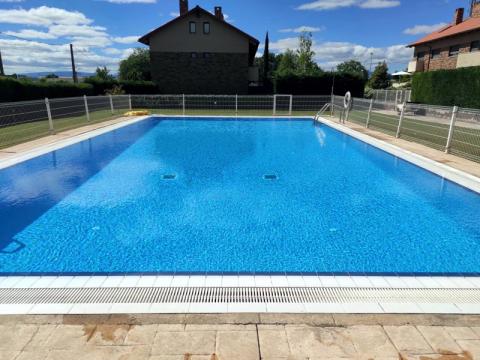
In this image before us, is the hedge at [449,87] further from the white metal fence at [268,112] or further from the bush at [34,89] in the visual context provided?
the bush at [34,89]

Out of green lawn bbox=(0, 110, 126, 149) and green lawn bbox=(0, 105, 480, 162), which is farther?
green lawn bbox=(0, 110, 126, 149)

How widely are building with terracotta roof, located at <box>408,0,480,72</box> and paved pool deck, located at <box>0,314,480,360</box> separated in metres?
27.3

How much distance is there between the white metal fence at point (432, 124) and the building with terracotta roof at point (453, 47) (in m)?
9.73

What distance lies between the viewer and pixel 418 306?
298cm

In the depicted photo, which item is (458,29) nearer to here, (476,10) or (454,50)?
(454,50)

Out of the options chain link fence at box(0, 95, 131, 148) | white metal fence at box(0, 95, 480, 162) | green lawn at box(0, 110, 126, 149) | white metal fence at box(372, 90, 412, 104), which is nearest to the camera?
white metal fence at box(0, 95, 480, 162)

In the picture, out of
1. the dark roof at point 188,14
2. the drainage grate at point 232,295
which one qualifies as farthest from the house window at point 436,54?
the drainage grate at point 232,295

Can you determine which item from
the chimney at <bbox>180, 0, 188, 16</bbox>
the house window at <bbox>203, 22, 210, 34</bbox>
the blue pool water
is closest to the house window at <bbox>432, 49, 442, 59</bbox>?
the house window at <bbox>203, 22, 210, 34</bbox>

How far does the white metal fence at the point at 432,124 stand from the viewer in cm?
873

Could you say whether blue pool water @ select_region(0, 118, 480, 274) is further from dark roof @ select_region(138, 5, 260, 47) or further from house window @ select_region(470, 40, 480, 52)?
house window @ select_region(470, 40, 480, 52)

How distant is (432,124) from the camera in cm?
1422

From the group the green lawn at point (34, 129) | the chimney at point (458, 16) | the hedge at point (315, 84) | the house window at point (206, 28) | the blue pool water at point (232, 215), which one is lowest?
the blue pool water at point (232, 215)

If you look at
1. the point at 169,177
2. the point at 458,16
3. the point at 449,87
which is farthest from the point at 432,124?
the point at 458,16

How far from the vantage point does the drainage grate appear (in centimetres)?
308
